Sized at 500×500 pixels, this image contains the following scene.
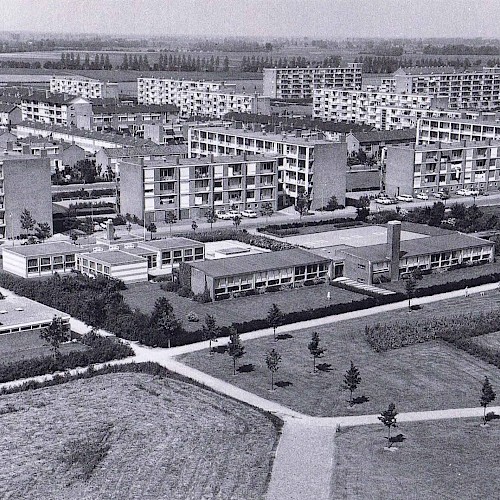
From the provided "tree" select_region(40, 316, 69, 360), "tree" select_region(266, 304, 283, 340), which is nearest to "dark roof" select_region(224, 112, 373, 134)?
"tree" select_region(266, 304, 283, 340)

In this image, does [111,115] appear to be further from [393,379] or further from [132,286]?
[393,379]

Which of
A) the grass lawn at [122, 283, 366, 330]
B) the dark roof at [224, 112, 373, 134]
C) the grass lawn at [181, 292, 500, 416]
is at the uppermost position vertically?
the dark roof at [224, 112, 373, 134]

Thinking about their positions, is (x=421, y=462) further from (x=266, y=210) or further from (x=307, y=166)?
(x=307, y=166)

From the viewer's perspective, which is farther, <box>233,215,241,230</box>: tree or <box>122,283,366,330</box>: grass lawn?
<box>233,215,241,230</box>: tree

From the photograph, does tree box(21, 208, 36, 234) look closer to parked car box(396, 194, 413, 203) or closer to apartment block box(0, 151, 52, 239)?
apartment block box(0, 151, 52, 239)

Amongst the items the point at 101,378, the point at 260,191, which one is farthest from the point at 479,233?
the point at 101,378

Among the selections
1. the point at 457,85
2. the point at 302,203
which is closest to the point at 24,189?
the point at 302,203
